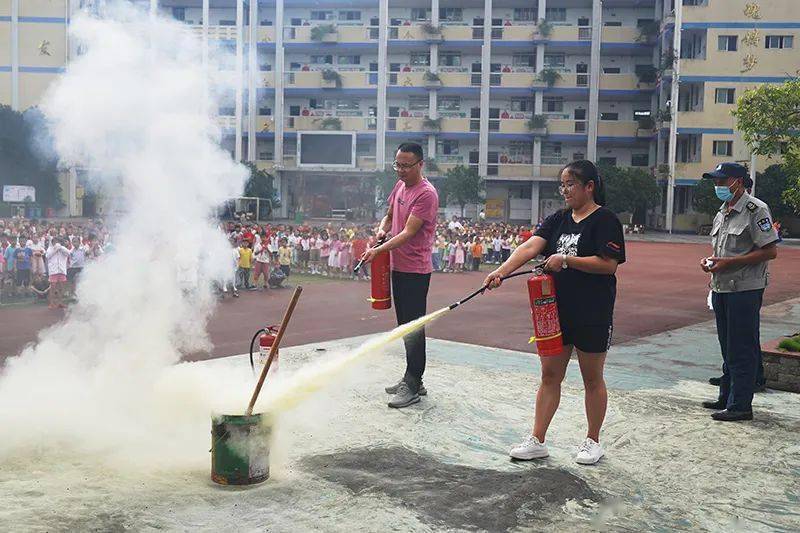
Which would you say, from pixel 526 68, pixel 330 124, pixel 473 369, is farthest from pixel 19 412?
pixel 526 68

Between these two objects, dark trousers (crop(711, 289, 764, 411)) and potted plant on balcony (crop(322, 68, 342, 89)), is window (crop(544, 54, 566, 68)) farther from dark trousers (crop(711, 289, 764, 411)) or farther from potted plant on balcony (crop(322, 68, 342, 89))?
dark trousers (crop(711, 289, 764, 411))

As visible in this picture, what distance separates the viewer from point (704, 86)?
164ft

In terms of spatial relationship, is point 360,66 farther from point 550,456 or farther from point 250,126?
point 550,456

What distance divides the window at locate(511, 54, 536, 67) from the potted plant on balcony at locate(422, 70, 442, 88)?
225 inches

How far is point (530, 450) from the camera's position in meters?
5.23

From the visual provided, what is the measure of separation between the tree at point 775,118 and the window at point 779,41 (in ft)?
142

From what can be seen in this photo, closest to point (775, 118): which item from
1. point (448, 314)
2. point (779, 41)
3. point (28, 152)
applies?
point (448, 314)

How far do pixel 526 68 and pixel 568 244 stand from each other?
52.6 meters

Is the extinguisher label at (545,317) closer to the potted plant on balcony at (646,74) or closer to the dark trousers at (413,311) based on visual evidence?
the dark trousers at (413,311)

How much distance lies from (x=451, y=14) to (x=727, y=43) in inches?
724

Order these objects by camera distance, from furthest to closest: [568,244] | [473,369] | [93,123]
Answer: [473,369] → [93,123] → [568,244]

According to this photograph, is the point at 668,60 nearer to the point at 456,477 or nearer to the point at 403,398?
the point at 403,398

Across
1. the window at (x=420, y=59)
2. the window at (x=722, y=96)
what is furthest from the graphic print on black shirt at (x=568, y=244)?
the window at (x=420, y=59)

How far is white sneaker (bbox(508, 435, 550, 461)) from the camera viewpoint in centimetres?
522
